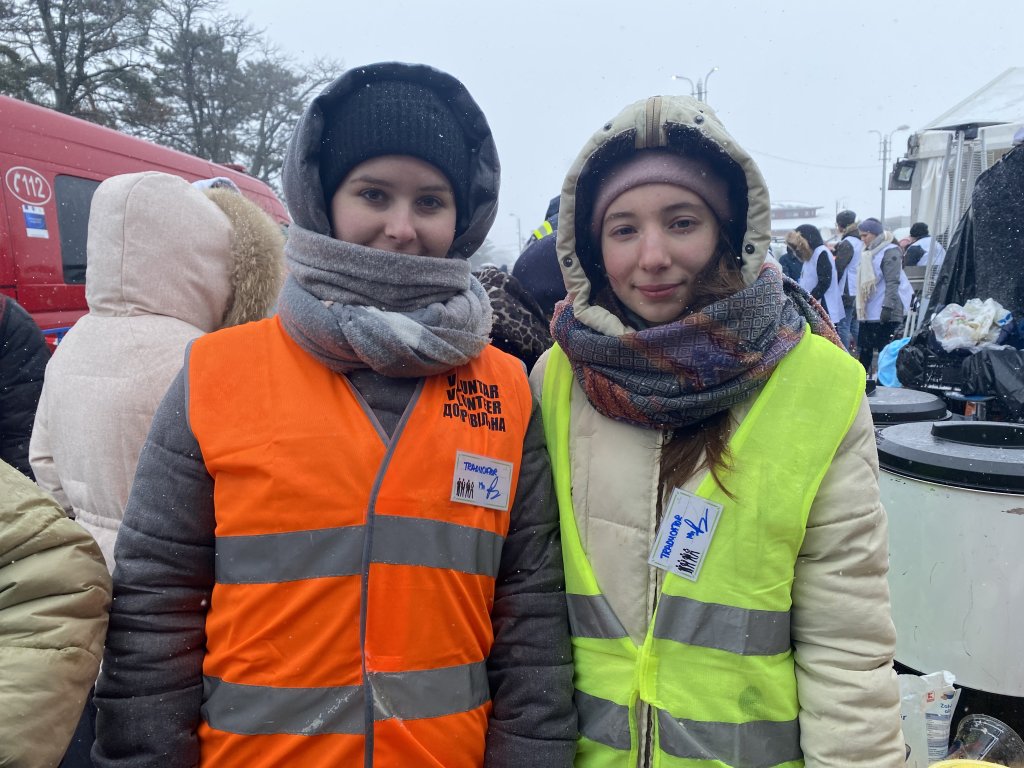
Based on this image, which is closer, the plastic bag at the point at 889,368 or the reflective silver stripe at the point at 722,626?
the reflective silver stripe at the point at 722,626

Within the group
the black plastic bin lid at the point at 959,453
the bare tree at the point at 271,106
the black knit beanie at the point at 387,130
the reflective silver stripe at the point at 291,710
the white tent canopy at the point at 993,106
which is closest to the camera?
the reflective silver stripe at the point at 291,710

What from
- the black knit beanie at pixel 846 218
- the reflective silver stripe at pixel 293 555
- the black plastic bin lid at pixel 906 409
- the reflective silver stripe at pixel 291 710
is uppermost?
the black knit beanie at pixel 846 218

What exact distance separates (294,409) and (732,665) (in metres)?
0.96

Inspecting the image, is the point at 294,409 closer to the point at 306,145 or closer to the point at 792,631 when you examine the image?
the point at 306,145

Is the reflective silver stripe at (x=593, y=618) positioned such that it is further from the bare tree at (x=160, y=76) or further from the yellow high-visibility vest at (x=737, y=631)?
the bare tree at (x=160, y=76)

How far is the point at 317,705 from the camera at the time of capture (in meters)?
1.25

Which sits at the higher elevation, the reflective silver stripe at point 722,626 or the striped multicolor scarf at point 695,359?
the striped multicolor scarf at point 695,359

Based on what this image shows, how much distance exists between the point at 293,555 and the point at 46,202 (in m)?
5.46

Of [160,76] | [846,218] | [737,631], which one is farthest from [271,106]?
[737,631]

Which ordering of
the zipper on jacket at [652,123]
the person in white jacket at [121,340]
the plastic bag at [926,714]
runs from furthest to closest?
the plastic bag at [926,714] → the person in white jacket at [121,340] → the zipper on jacket at [652,123]

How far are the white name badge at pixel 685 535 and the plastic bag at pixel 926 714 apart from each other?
45.6 inches

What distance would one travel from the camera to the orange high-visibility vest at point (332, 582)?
1244mm

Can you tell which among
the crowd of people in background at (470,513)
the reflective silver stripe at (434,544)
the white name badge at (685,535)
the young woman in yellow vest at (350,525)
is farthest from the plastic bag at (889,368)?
the reflective silver stripe at (434,544)

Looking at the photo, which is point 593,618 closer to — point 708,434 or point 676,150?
point 708,434
